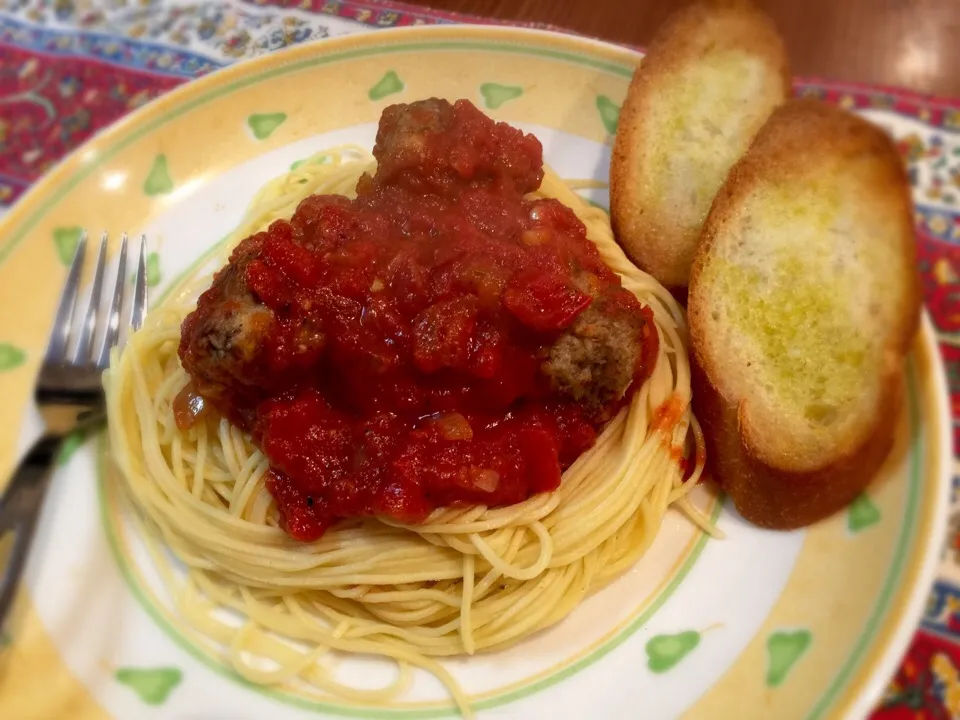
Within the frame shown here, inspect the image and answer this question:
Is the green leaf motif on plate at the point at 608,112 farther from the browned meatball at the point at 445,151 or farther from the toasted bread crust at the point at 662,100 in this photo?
the browned meatball at the point at 445,151

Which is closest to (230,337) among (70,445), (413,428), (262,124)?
(413,428)

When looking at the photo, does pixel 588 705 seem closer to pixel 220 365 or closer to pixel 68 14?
pixel 220 365

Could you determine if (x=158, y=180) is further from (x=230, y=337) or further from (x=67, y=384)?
(x=230, y=337)

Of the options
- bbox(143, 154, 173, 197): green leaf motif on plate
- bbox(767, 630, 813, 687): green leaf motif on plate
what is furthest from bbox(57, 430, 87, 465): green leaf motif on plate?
bbox(767, 630, 813, 687): green leaf motif on plate

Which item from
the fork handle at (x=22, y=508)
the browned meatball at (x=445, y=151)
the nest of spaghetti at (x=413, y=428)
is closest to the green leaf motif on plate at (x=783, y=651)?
the nest of spaghetti at (x=413, y=428)

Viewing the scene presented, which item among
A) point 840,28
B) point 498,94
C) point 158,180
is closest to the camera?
point 158,180

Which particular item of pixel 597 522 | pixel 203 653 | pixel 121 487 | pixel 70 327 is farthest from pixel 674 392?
pixel 70 327
